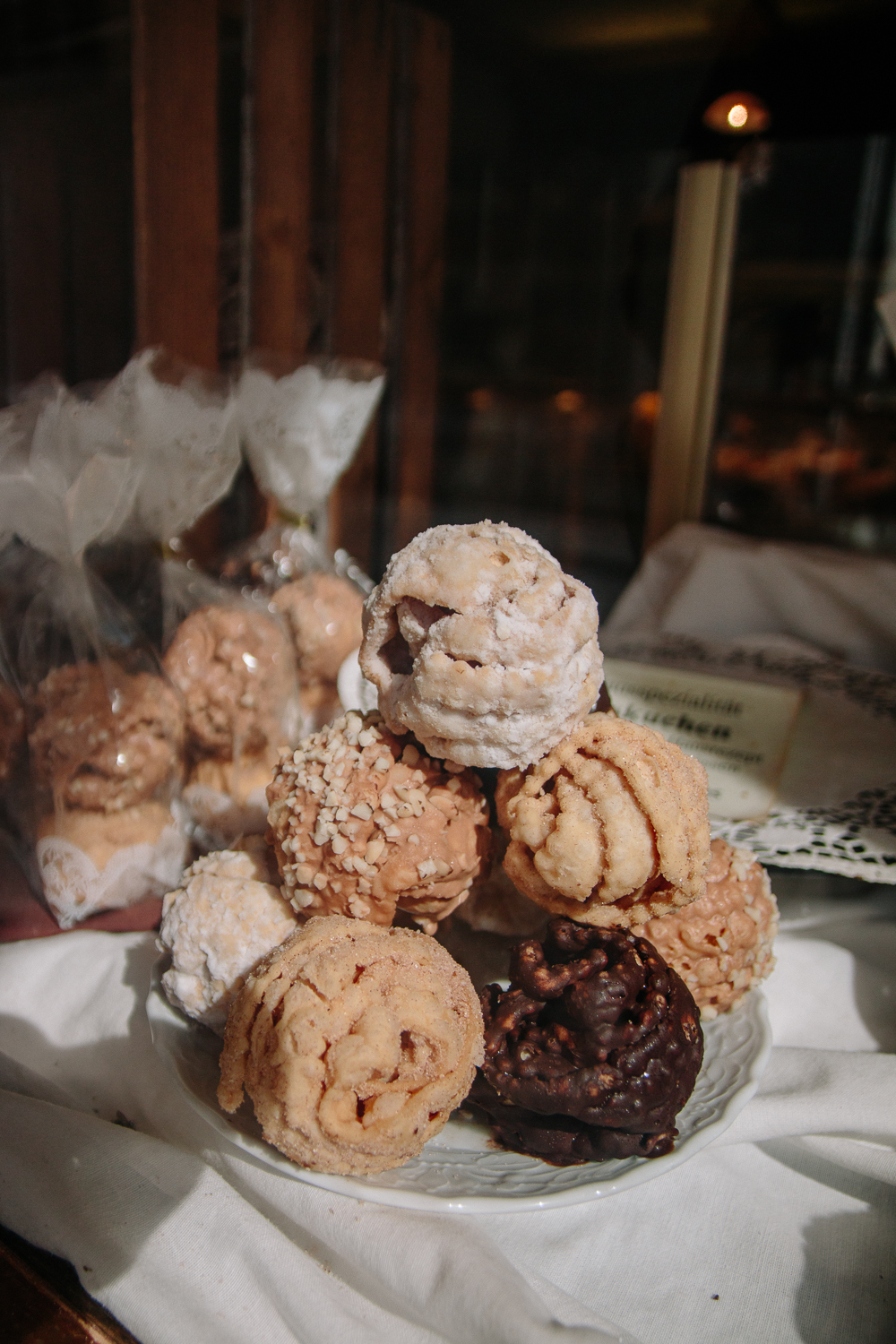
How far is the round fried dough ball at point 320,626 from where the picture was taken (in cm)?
126

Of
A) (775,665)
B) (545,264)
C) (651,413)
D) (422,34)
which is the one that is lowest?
(775,665)

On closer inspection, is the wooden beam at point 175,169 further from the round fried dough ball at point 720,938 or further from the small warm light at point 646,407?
the round fried dough ball at point 720,938

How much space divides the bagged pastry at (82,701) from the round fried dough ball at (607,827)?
466mm

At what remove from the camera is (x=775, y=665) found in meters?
1.67

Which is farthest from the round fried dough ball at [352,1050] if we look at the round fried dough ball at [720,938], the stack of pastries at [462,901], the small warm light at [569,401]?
the small warm light at [569,401]

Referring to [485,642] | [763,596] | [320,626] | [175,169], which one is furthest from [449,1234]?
[175,169]

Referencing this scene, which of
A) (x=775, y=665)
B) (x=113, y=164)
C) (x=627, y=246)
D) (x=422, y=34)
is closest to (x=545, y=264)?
(x=627, y=246)

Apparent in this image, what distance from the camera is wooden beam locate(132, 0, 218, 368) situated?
5.43 ft

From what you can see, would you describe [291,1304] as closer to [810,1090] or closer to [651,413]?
[810,1090]

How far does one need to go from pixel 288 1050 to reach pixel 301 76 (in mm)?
1953

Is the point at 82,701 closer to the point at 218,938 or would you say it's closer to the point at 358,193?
the point at 218,938

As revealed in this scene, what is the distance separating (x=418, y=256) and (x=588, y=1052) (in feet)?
6.89

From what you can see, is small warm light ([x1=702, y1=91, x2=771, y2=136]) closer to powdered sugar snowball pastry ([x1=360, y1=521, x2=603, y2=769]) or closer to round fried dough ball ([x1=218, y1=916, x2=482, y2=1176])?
powdered sugar snowball pastry ([x1=360, y1=521, x2=603, y2=769])

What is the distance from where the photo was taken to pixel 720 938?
2.64 ft
